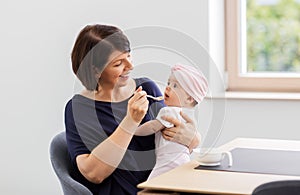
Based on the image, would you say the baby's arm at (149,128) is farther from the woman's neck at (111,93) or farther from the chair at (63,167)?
the chair at (63,167)

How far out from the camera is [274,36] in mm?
3527

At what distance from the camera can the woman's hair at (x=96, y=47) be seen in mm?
2334

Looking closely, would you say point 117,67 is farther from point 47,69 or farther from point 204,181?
point 47,69

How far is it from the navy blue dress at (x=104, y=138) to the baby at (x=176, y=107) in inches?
2.9

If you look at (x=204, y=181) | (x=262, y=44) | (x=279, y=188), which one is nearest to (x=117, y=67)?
(x=204, y=181)

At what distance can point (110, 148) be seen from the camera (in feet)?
7.28

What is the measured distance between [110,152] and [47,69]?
5.37 ft

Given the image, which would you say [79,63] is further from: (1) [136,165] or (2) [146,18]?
(2) [146,18]

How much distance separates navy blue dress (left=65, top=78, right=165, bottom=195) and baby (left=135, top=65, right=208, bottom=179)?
0.07 m

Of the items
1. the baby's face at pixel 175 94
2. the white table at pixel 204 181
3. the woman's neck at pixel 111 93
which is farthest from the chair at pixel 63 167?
the baby's face at pixel 175 94

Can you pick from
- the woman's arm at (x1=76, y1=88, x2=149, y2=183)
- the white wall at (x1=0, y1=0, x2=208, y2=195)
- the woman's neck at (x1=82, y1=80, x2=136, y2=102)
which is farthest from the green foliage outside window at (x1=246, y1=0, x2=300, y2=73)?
the woman's arm at (x1=76, y1=88, x2=149, y2=183)

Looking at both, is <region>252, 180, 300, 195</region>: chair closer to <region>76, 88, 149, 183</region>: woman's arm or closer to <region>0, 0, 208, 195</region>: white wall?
<region>76, 88, 149, 183</region>: woman's arm

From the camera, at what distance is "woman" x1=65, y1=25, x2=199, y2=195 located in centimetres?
223

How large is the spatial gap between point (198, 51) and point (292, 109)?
570mm
